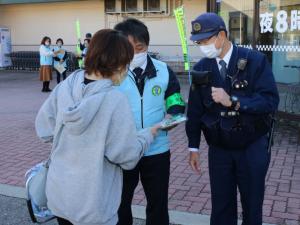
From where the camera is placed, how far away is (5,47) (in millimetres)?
22078

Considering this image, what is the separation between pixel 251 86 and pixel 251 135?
0.32 metres

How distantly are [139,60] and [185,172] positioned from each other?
2.93 metres

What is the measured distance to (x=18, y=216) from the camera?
4480mm

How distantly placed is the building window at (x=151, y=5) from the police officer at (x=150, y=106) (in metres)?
16.6

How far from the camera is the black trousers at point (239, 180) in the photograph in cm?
303

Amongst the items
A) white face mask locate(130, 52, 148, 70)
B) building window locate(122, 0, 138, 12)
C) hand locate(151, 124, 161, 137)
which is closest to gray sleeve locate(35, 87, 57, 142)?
hand locate(151, 124, 161, 137)

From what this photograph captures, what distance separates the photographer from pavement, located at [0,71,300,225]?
4535 millimetres

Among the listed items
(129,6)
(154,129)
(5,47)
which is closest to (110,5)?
(129,6)

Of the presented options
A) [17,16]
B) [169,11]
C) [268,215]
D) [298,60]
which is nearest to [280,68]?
[298,60]

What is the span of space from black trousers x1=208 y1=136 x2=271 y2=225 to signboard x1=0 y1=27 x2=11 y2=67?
20.3 meters

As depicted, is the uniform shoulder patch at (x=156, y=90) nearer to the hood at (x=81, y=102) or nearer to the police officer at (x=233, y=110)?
the police officer at (x=233, y=110)

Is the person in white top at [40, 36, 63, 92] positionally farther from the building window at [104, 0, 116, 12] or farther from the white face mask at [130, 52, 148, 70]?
the white face mask at [130, 52, 148, 70]

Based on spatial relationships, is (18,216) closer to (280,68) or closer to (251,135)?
(251,135)

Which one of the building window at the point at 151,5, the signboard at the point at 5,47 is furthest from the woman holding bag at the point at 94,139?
the signboard at the point at 5,47
